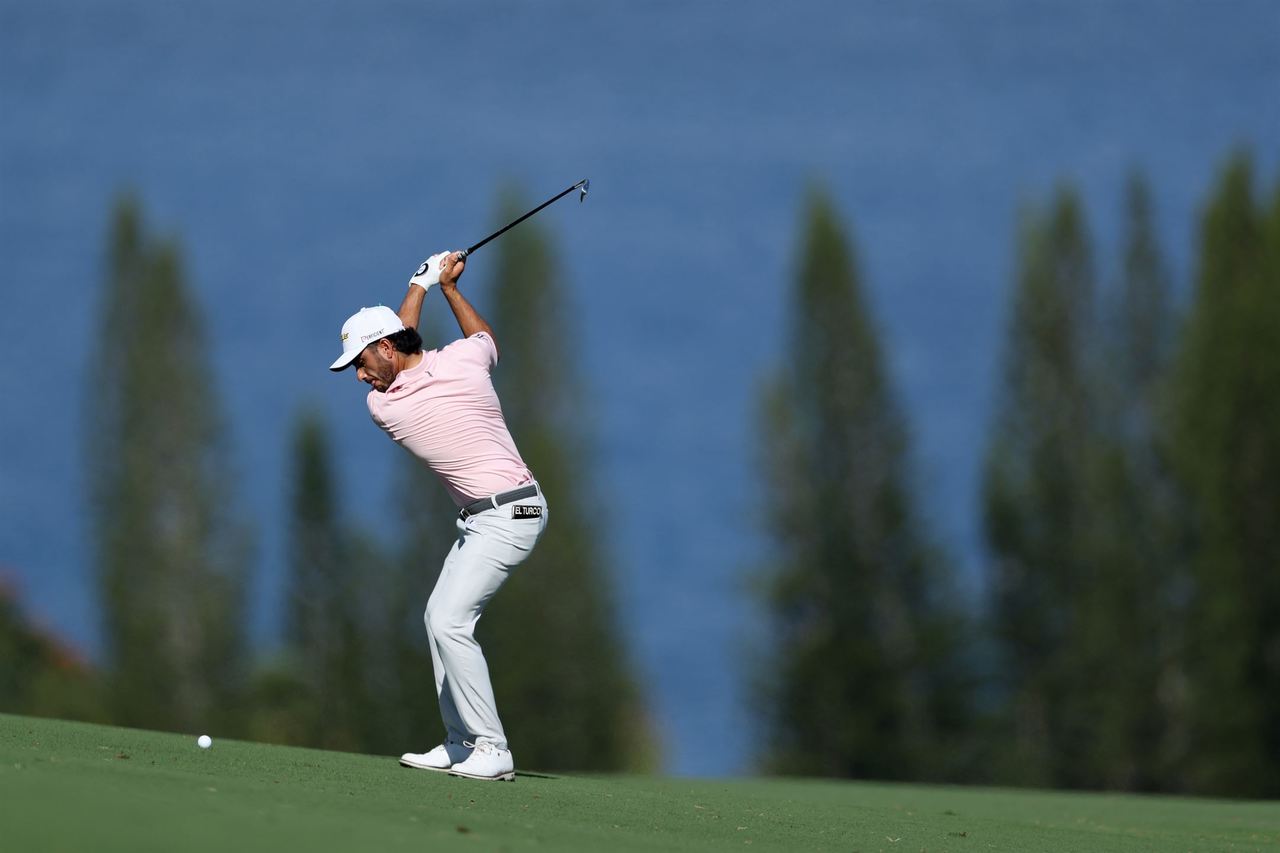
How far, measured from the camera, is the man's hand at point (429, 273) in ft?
34.4

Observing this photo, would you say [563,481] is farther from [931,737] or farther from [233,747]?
[233,747]

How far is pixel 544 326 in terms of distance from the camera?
41125 millimetres

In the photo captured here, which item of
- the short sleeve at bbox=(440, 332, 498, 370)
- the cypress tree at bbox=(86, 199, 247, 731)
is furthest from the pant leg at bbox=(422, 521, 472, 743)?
the cypress tree at bbox=(86, 199, 247, 731)

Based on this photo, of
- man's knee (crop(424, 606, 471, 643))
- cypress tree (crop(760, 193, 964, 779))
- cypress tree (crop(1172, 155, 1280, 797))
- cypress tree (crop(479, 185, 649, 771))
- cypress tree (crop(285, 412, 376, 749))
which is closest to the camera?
man's knee (crop(424, 606, 471, 643))

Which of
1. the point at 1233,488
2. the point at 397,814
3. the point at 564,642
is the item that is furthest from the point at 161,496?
the point at 397,814

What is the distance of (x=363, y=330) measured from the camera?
9820mm

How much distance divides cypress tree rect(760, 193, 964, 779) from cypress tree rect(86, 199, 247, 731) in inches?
432

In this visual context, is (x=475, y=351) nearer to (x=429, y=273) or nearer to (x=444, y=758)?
(x=429, y=273)

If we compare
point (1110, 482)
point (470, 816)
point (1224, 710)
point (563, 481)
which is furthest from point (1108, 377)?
→ point (470, 816)

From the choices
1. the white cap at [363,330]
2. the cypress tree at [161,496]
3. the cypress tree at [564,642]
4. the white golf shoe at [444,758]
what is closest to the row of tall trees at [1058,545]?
the cypress tree at [564,642]

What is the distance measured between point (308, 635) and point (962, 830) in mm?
28505

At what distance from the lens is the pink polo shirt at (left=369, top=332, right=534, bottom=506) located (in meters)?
9.89

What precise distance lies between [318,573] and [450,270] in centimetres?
2844

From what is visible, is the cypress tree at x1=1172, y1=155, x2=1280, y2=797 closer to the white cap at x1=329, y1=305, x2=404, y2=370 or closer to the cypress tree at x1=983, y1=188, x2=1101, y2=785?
the cypress tree at x1=983, y1=188, x2=1101, y2=785
